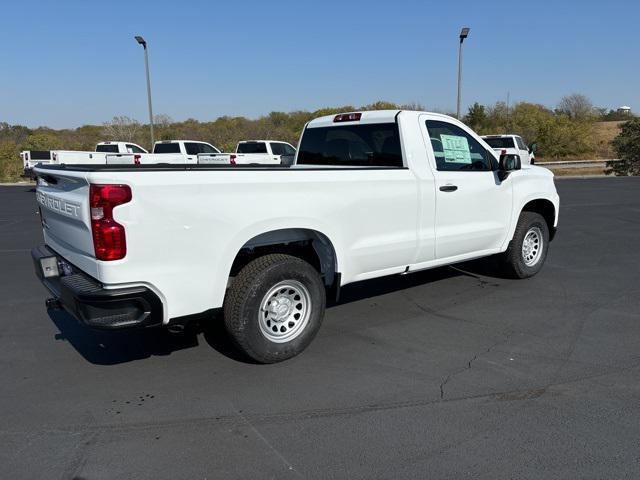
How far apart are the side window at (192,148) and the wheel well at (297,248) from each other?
58.9 feet

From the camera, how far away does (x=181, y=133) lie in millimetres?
55438

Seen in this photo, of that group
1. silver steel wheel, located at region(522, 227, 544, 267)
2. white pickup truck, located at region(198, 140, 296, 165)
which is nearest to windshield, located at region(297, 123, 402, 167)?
silver steel wheel, located at region(522, 227, 544, 267)

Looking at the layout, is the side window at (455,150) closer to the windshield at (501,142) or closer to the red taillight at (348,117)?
the red taillight at (348,117)

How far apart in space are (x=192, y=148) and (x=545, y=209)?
1734 centimetres

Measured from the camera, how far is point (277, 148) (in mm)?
21188

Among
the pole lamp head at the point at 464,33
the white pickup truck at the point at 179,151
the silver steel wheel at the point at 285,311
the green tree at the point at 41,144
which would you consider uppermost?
the pole lamp head at the point at 464,33

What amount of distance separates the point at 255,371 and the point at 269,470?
4.23ft

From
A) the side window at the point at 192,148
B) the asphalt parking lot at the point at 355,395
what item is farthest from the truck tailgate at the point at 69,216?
the side window at the point at 192,148

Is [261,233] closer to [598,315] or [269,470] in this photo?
[269,470]

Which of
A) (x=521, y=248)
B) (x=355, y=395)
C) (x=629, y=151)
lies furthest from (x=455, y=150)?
(x=629, y=151)

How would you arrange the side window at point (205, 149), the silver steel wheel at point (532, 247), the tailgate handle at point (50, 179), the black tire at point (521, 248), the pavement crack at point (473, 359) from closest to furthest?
the pavement crack at point (473, 359), the tailgate handle at point (50, 179), the black tire at point (521, 248), the silver steel wheel at point (532, 247), the side window at point (205, 149)

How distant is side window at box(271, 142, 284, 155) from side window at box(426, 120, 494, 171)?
15.6 m

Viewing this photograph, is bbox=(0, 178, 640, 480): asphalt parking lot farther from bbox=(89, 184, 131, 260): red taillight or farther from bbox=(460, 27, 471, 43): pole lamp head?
bbox=(460, 27, 471, 43): pole lamp head

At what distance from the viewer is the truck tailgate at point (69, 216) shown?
3381mm
